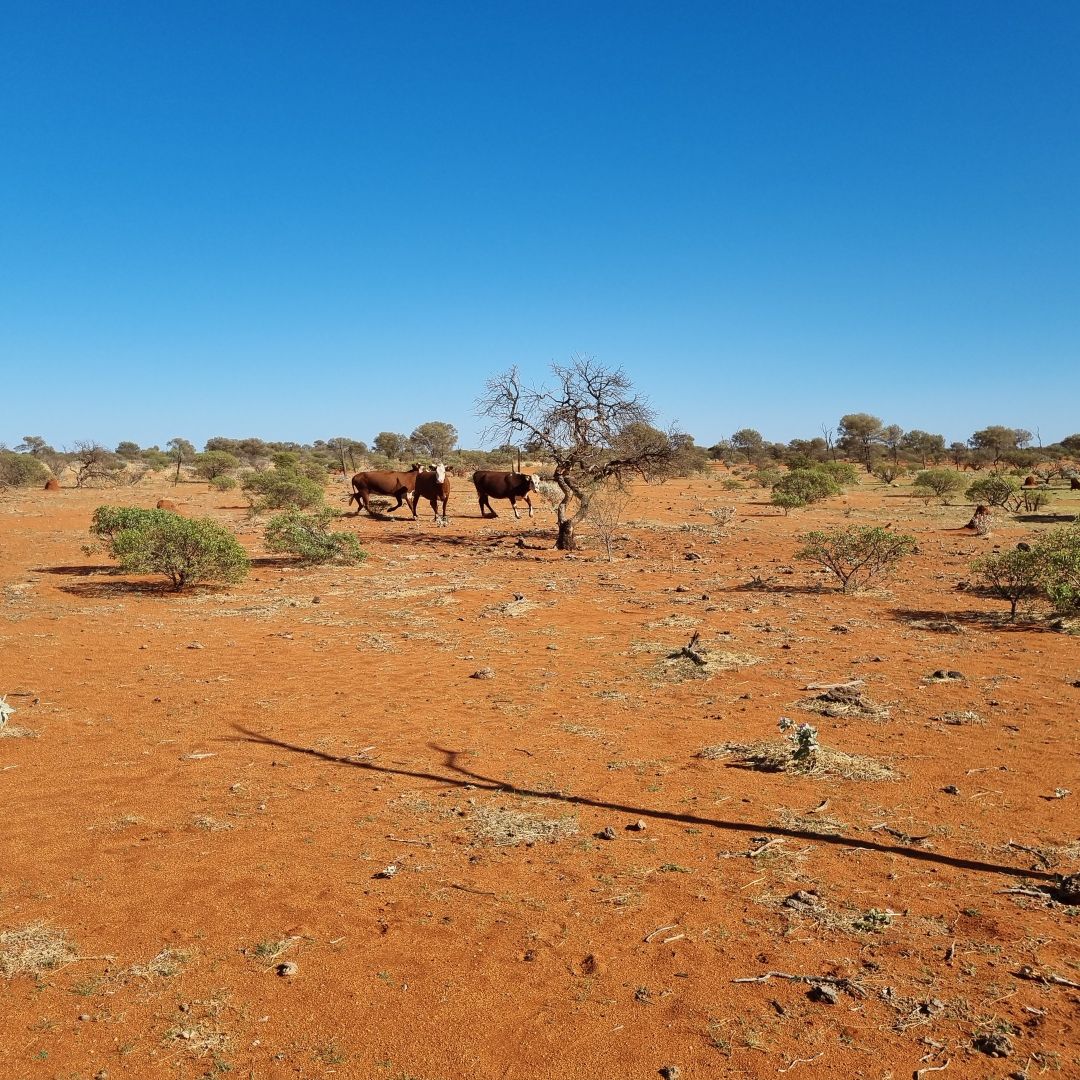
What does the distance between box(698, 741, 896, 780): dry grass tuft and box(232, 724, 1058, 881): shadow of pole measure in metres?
0.97

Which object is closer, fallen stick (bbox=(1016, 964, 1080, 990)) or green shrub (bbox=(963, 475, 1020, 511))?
fallen stick (bbox=(1016, 964, 1080, 990))

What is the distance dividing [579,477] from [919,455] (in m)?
49.5

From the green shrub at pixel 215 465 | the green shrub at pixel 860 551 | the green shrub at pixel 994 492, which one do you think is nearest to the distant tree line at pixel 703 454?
the green shrub at pixel 215 465

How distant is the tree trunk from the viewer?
1809 centimetres

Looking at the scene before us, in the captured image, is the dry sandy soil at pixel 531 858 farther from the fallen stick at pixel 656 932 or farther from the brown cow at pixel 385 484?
the brown cow at pixel 385 484

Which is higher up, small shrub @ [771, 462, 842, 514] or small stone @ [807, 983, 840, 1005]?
small shrub @ [771, 462, 842, 514]

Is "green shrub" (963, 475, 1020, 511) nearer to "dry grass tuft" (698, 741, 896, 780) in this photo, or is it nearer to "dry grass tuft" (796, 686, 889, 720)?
"dry grass tuft" (796, 686, 889, 720)

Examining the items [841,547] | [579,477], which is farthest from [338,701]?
[579,477]

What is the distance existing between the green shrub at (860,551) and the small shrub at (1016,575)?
1338 millimetres

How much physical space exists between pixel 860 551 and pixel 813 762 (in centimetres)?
820

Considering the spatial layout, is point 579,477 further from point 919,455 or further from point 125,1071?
point 919,455

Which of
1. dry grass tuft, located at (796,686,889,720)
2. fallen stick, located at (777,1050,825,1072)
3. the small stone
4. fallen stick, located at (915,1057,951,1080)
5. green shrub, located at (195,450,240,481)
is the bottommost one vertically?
fallen stick, located at (777,1050,825,1072)

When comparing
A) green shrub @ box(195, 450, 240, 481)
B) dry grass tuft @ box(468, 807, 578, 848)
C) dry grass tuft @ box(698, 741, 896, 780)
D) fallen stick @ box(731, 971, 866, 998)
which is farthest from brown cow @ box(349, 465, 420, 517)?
fallen stick @ box(731, 971, 866, 998)

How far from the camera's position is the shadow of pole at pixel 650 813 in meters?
4.16
